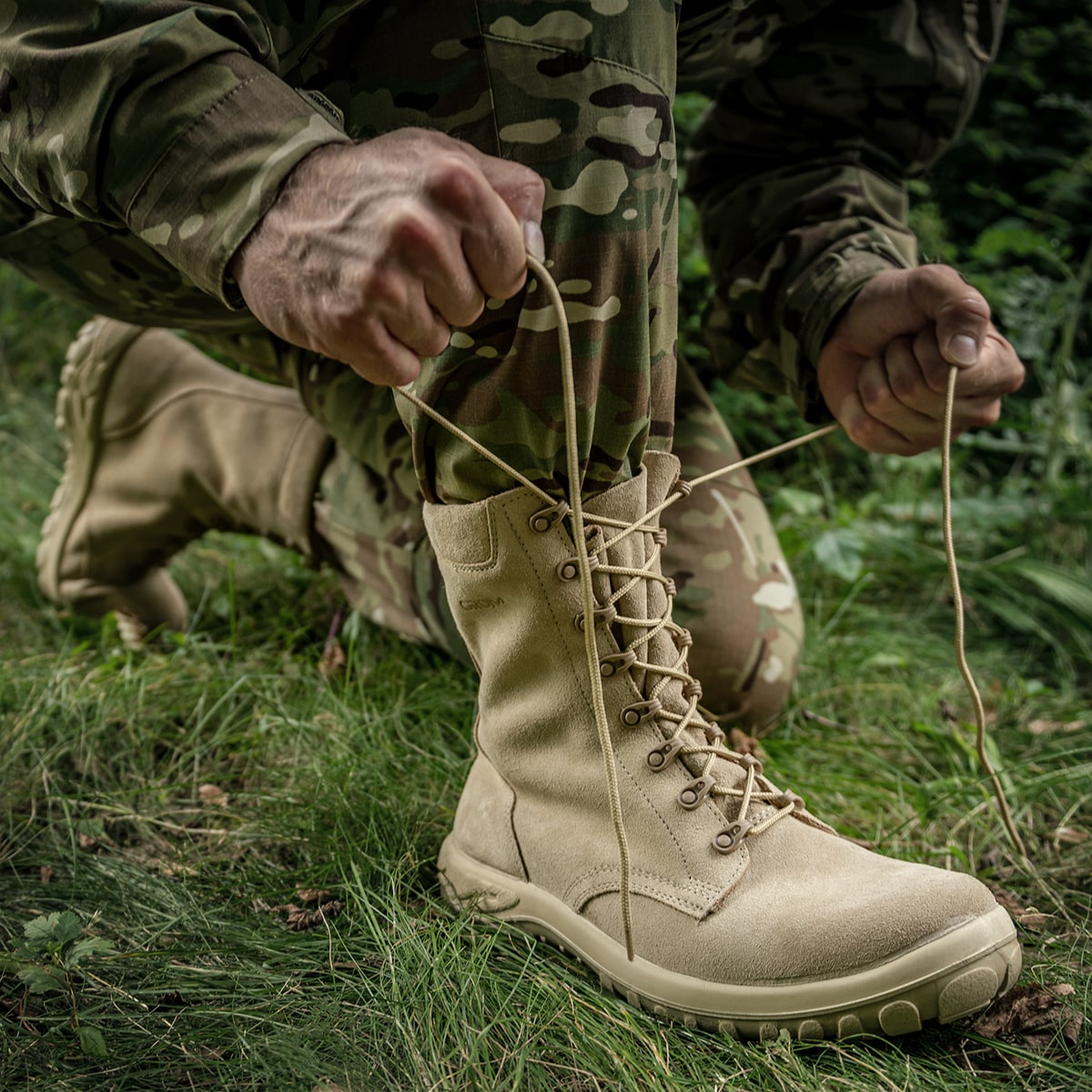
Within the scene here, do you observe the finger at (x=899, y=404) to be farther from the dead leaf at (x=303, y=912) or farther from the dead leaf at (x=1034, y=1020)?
the dead leaf at (x=303, y=912)

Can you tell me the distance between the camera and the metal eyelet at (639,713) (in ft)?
3.23

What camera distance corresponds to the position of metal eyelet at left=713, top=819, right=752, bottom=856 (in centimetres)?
95

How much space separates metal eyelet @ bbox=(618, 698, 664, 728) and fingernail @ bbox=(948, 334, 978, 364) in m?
0.53

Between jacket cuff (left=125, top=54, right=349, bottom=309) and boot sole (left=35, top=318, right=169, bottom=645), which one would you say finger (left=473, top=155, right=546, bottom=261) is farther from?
boot sole (left=35, top=318, right=169, bottom=645)

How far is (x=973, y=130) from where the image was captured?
3277 millimetres

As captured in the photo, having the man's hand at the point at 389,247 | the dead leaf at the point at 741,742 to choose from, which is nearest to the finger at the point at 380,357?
the man's hand at the point at 389,247

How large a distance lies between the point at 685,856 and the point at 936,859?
408 millimetres

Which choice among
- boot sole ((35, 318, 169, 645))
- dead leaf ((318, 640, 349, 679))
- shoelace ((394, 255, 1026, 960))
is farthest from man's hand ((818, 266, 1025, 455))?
boot sole ((35, 318, 169, 645))

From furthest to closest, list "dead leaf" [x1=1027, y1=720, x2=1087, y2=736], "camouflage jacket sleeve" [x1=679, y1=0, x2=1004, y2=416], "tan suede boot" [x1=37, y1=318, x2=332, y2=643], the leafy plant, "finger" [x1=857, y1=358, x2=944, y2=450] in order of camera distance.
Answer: "tan suede boot" [x1=37, y1=318, x2=332, y2=643] → "dead leaf" [x1=1027, y1=720, x2=1087, y2=736] → "camouflage jacket sleeve" [x1=679, y1=0, x2=1004, y2=416] → "finger" [x1=857, y1=358, x2=944, y2=450] → the leafy plant

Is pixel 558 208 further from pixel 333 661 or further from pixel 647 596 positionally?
pixel 333 661

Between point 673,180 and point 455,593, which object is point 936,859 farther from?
point 673,180

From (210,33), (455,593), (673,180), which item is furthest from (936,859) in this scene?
(210,33)

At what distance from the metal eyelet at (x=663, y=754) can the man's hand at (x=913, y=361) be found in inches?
21.5

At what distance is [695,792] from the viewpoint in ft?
3.20
